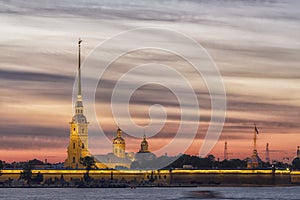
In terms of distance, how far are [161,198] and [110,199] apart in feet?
26.5

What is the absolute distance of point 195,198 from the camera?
187m

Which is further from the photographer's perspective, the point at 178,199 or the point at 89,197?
the point at 89,197

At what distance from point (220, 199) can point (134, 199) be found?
13.5 metres

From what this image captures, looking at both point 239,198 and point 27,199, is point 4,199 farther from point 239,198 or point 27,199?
point 239,198

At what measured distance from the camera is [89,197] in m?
197

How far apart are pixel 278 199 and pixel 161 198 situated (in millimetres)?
18060

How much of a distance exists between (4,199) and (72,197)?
12.2m

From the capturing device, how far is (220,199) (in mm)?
185375

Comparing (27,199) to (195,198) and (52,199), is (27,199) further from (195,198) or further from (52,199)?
(195,198)

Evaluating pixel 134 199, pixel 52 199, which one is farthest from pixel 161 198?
pixel 52 199

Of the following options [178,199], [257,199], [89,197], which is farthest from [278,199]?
Result: [89,197]

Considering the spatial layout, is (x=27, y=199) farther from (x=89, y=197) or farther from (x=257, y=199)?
(x=257, y=199)

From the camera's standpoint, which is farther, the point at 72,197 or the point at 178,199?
the point at 72,197

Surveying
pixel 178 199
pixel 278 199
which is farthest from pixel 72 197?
pixel 278 199
